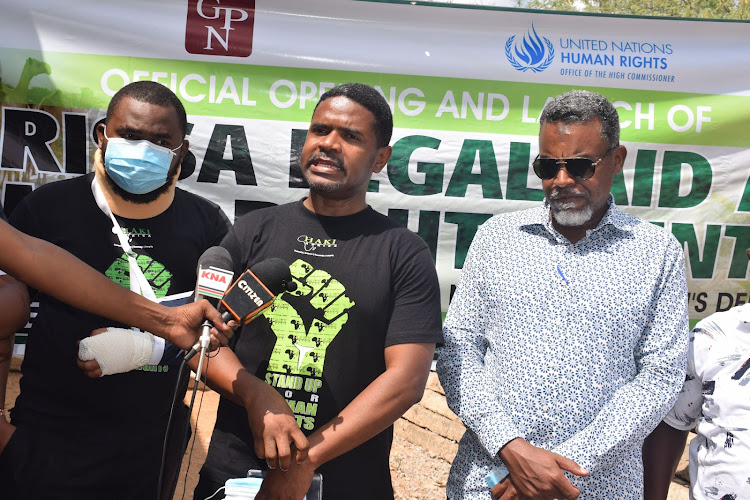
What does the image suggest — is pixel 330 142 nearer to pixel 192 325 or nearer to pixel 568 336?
pixel 192 325

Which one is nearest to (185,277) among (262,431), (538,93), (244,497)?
(262,431)

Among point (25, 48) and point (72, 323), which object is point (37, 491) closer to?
point (72, 323)

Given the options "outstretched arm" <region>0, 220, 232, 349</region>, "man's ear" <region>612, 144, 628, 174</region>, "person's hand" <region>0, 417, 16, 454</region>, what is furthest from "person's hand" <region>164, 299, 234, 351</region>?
"man's ear" <region>612, 144, 628, 174</region>

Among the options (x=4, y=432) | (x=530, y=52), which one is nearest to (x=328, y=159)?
(x=4, y=432)

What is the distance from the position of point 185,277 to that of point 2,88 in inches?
94.9

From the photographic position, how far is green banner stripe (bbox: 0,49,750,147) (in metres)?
4.29

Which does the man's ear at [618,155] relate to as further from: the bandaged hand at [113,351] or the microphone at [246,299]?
the bandaged hand at [113,351]

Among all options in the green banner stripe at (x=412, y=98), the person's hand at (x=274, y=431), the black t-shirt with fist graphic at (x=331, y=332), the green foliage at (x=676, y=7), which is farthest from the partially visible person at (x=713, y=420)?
the green foliage at (x=676, y=7)

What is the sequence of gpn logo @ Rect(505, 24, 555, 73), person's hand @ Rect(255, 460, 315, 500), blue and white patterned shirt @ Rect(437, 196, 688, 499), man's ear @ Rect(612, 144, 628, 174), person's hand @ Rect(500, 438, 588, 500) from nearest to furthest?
person's hand @ Rect(255, 460, 315, 500) → person's hand @ Rect(500, 438, 588, 500) → blue and white patterned shirt @ Rect(437, 196, 688, 499) → man's ear @ Rect(612, 144, 628, 174) → gpn logo @ Rect(505, 24, 555, 73)

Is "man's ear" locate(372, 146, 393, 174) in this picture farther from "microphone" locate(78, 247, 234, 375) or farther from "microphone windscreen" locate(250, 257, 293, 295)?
"microphone" locate(78, 247, 234, 375)

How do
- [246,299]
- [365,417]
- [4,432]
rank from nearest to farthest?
[246,299] → [365,417] → [4,432]

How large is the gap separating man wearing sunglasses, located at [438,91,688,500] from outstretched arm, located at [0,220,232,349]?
109cm

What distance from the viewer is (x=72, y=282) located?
2096 mm

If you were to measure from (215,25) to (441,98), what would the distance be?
1476 millimetres
